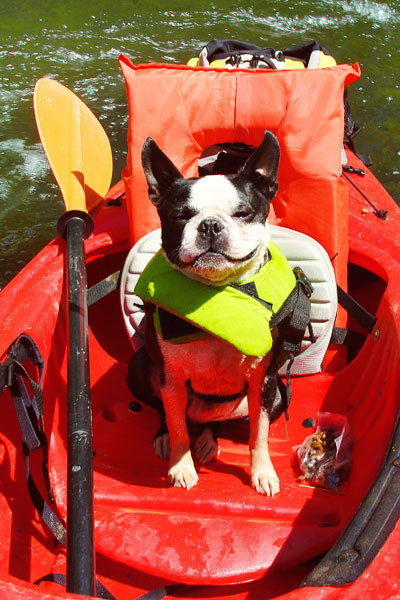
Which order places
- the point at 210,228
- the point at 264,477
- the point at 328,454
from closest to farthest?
1. the point at 210,228
2. the point at 264,477
3. the point at 328,454

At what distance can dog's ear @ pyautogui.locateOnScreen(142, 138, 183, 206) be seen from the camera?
2057 millimetres

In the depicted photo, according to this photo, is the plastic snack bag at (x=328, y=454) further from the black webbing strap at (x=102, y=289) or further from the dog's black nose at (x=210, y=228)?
the black webbing strap at (x=102, y=289)

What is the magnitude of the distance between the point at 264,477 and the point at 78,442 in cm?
77

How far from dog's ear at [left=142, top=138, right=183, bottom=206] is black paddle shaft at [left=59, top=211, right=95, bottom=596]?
489 millimetres

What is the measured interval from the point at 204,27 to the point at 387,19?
2.32m

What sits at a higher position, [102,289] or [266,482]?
[102,289]

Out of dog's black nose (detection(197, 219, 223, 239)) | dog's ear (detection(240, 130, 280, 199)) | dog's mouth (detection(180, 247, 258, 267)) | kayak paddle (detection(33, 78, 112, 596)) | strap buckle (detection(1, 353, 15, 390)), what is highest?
dog's ear (detection(240, 130, 280, 199))

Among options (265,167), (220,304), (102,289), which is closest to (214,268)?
(220,304)

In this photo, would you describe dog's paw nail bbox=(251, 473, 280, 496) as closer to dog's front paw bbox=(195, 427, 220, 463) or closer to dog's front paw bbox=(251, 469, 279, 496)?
dog's front paw bbox=(251, 469, 279, 496)

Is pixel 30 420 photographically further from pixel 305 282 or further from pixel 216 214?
pixel 305 282

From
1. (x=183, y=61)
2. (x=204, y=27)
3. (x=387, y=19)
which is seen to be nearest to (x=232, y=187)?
(x=183, y=61)

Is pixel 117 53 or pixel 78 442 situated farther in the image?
pixel 117 53

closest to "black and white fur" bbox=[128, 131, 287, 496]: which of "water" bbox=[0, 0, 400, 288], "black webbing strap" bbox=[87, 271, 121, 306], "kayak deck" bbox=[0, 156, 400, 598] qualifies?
"kayak deck" bbox=[0, 156, 400, 598]

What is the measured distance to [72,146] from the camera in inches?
126
